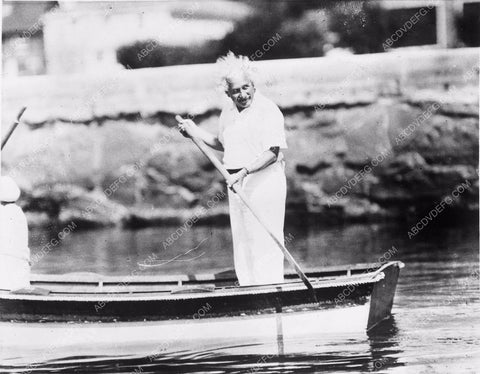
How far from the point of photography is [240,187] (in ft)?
16.4

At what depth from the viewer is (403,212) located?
9.01 m

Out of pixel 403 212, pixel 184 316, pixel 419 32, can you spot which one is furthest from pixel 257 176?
pixel 403 212

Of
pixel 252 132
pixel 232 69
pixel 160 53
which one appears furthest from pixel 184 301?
pixel 160 53

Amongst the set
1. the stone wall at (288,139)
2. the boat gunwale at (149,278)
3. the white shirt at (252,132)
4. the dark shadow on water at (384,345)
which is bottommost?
the dark shadow on water at (384,345)

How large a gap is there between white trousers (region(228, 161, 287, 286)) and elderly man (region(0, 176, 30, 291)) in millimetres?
1233

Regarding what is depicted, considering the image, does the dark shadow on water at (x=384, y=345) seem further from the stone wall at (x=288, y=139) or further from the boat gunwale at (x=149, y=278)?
the stone wall at (x=288, y=139)

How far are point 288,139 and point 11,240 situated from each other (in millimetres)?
4844

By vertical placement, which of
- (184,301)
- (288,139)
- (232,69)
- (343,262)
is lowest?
(184,301)

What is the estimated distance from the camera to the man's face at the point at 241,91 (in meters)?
5.03

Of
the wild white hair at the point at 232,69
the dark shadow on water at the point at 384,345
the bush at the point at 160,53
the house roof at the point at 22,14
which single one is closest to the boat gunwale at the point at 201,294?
the dark shadow on water at the point at 384,345

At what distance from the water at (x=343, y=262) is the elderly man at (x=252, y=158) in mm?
569

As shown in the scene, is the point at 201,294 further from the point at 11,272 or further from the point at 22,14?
the point at 22,14

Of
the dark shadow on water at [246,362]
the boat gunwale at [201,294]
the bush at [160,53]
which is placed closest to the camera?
the dark shadow on water at [246,362]

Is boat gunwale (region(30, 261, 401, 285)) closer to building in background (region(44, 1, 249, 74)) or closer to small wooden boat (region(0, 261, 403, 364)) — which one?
small wooden boat (region(0, 261, 403, 364))
